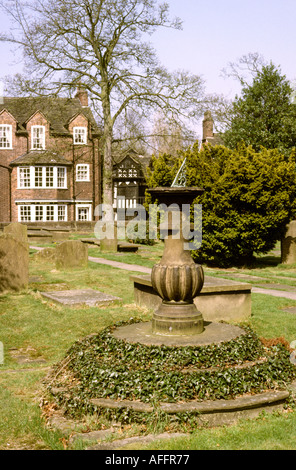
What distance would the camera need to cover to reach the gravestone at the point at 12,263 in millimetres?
12086

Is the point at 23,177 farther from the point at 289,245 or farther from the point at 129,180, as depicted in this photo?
the point at 289,245

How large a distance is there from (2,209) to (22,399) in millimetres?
37085

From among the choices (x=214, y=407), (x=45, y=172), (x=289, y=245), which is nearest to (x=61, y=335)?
(x=214, y=407)

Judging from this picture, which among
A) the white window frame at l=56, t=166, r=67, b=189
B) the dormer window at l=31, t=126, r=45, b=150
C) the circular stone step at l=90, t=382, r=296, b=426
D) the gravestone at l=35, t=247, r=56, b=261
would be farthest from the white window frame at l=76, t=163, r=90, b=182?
the circular stone step at l=90, t=382, r=296, b=426

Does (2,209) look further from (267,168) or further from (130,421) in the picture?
(130,421)

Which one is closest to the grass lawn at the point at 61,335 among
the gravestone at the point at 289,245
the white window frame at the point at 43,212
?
the gravestone at the point at 289,245

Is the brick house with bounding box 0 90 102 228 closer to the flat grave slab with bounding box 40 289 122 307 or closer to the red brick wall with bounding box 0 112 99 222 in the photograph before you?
the red brick wall with bounding box 0 112 99 222

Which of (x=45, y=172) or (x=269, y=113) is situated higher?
(x=269, y=113)

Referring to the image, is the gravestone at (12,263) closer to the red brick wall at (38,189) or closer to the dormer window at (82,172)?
the red brick wall at (38,189)

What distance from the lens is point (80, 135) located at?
145 feet

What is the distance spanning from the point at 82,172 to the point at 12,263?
106ft

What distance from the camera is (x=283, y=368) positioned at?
6289 millimetres

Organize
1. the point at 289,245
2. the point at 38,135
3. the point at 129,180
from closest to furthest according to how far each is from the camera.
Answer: the point at 289,245 → the point at 38,135 → the point at 129,180
